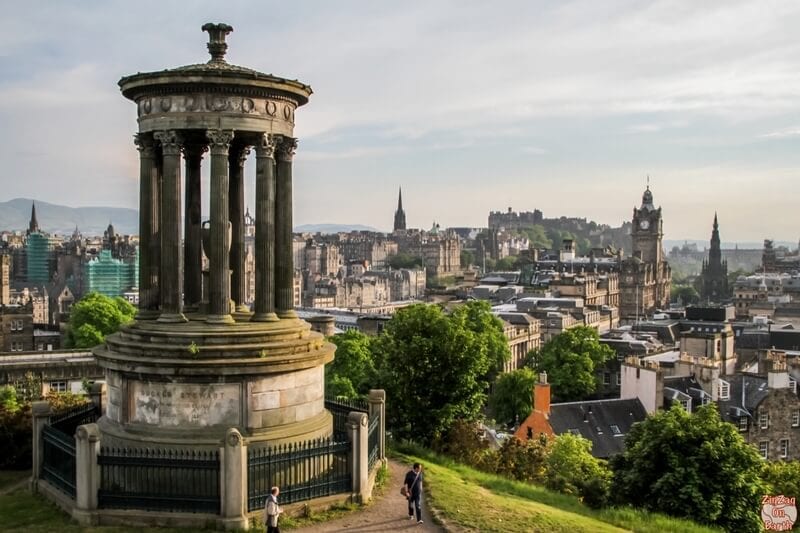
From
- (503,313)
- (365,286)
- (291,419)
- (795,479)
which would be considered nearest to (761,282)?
(365,286)

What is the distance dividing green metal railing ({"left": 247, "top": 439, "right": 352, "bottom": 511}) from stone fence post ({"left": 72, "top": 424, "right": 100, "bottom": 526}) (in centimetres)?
340

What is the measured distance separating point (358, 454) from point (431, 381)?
18270mm

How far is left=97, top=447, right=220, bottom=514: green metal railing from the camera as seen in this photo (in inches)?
736

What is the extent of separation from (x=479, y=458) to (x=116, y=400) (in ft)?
52.9

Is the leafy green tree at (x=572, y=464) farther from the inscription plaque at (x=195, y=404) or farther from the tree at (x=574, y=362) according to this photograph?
the tree at (x=574, y=362)

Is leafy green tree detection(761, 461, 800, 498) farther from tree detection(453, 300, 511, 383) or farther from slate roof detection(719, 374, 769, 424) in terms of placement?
tree detection(453, 300, 511, 383)

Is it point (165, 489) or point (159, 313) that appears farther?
point (159, 313)

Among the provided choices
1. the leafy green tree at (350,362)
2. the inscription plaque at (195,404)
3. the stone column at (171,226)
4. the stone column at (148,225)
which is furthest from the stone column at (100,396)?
the leafy green tree at (350,362)

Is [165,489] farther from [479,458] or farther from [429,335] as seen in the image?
[429,335]

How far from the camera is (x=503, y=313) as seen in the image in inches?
4038

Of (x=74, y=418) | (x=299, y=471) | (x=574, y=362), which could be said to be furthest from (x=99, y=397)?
(x=574, y=362)

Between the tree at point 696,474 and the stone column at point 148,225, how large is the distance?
59.1 ft

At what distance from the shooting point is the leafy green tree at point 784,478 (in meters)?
37.7

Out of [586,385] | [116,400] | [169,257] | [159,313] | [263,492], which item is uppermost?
[169,257]
